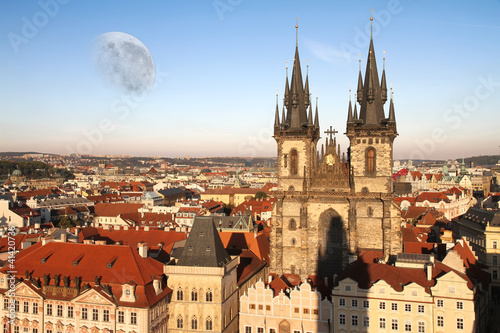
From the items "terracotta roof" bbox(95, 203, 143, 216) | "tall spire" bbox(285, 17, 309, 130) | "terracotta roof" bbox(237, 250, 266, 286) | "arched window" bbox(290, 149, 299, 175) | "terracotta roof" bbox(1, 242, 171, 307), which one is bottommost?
"terracotta roof" bbox(95, 203, 143, 216)

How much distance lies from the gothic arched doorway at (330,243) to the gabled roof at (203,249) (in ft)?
56.0

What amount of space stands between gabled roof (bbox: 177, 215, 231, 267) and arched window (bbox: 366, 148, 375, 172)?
74.2 feet

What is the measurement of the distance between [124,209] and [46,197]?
120 feet

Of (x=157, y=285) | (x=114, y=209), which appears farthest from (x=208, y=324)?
(x=114, y=209)

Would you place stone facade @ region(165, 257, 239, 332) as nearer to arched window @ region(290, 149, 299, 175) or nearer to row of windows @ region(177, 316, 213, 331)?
row of windows @ region(177, 316, 213, 331)

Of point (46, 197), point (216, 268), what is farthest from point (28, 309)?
point (46, 197)

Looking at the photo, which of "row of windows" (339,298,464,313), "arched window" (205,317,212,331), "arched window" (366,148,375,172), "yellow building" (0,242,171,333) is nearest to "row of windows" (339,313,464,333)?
"row of windows" (339,298,464,313)

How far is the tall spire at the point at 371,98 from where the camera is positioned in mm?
60750

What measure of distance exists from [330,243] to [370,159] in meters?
11.8

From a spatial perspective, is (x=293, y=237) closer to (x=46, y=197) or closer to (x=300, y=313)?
(x=300, y=313)

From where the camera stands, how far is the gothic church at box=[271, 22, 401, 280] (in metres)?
59.5

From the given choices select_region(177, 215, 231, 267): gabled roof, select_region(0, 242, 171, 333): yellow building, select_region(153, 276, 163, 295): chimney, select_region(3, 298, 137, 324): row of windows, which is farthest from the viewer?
select_region(177, 215, 231, 267): gabled roof

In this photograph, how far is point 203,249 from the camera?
47.7m

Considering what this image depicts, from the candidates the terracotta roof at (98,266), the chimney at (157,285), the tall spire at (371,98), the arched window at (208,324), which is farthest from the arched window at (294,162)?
the chimney at (157,285)
